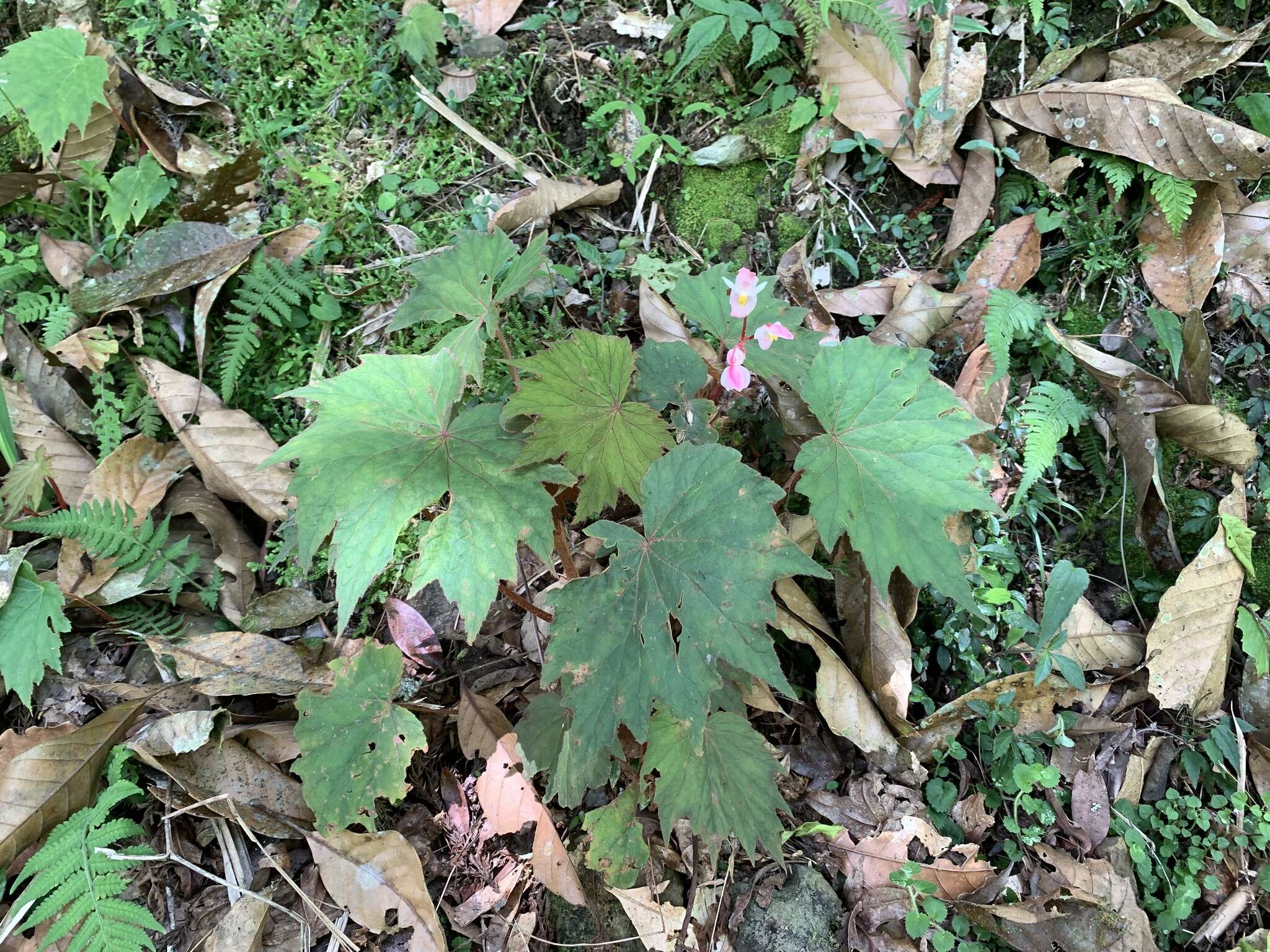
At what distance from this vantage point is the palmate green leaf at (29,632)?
207 centimetres

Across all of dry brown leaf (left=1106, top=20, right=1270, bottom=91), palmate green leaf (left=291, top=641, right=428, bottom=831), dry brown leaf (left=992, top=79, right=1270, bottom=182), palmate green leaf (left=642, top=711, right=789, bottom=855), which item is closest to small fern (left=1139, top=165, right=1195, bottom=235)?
dry brown leaf (left=992, top=79, right=1270, bottom=182)

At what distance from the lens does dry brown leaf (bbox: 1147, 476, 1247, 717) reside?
6.54ft

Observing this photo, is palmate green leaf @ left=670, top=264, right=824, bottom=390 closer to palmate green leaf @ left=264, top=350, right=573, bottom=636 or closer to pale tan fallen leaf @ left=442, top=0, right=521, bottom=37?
palmate green leaf @ left=264, top=350, right=573, bottom=636

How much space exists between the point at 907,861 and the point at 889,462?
980mm

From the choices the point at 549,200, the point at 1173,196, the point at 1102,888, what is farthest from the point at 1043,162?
the point at 1102,888

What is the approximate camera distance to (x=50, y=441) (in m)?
2.53

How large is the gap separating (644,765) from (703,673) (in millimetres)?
399

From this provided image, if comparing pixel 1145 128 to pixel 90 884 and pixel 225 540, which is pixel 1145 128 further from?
pixel 90 884

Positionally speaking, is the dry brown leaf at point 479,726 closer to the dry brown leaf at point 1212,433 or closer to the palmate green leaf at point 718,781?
the palmate green leaf at point 718,781

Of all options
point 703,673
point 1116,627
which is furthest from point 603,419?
point 1116,627

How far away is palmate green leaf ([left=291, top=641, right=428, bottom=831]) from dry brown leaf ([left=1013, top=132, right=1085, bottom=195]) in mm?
2440

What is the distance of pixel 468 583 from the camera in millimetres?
1610

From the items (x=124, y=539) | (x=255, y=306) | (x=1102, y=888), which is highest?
(x=255, y=306)

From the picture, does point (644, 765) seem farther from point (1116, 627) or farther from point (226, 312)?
point (226, 312)
